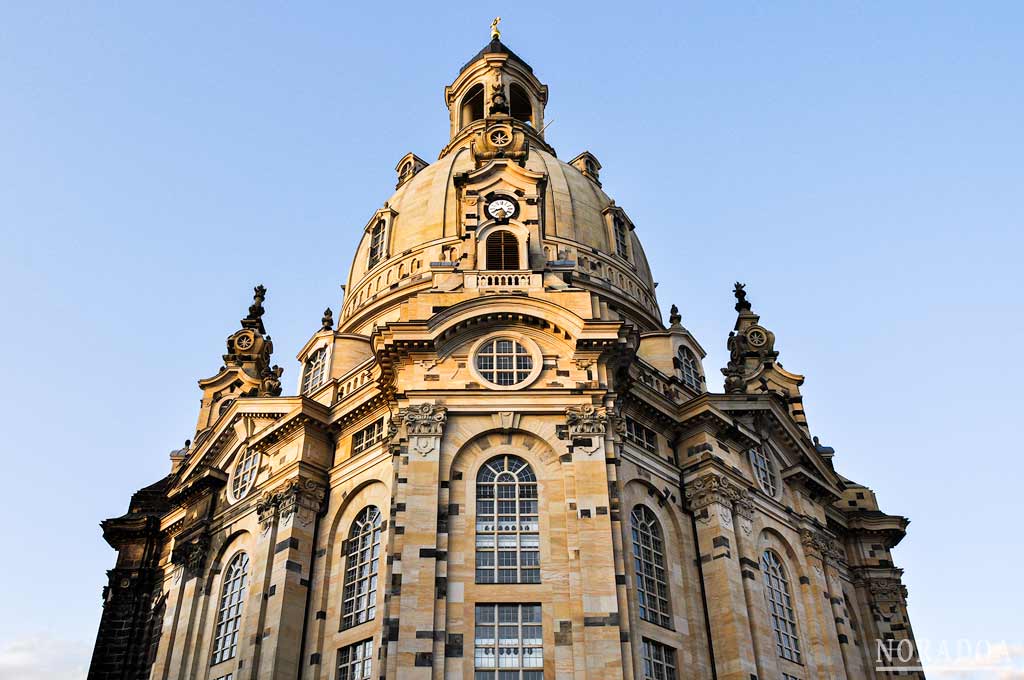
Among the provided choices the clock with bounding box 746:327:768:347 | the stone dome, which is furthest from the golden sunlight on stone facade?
the clock with bounding box 746:327:768:347

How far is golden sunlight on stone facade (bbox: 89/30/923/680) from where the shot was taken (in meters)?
32.0

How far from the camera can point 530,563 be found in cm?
3300

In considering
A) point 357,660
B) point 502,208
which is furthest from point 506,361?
point 357,660

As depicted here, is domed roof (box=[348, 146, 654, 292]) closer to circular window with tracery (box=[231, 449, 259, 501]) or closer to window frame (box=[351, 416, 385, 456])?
circular window with tracery (box=[231, 449, 259, 501])

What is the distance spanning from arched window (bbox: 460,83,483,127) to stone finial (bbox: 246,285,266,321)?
23.3m

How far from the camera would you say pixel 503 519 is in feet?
112

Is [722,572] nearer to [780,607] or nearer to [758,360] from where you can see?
[780,607]

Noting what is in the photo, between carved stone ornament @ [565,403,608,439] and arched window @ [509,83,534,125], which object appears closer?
carved stone ornament @ [565,403,608,439]

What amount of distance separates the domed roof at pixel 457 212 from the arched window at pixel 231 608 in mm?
22899

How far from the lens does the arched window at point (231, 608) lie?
3912cm

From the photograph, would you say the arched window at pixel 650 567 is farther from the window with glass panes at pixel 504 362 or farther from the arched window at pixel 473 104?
the arched window at pixel 473 104

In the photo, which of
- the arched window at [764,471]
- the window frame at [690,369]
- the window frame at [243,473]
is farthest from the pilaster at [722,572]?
the window frame at [243,473]

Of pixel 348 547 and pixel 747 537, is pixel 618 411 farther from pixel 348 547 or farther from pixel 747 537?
pixel 348 547

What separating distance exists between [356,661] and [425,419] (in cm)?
932
